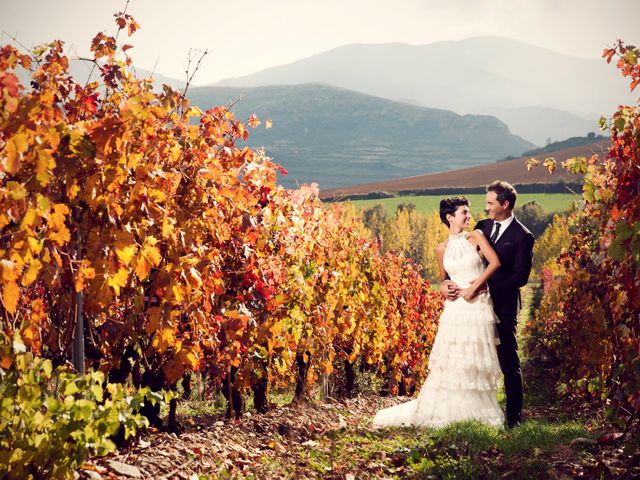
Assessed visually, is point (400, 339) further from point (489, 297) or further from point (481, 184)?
point (481, 184)

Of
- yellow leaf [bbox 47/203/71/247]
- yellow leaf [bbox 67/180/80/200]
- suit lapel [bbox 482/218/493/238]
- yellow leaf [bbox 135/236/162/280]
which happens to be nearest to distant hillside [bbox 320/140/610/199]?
suit lapel [bbox 482/218/493/238]

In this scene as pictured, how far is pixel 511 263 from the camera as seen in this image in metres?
7.77

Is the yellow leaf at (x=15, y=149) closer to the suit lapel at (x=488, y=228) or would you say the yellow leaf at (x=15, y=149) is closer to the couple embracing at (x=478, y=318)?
the couple embracing at (x=478, y=318)

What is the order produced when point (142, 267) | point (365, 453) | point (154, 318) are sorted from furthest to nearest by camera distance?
point (365, 453) → point (154, 318) → point (142, 267)

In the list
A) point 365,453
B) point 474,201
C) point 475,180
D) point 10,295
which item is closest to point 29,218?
point 10,295

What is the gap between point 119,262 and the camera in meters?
4.69

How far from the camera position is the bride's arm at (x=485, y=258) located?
7746mm

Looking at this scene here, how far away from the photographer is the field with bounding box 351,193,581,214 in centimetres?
10319

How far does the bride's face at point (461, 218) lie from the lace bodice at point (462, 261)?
107 mm

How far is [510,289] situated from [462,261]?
0.61m

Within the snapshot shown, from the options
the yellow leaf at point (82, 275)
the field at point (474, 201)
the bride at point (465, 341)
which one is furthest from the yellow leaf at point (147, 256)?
the field at point (474, 201)

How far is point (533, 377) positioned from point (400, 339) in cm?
661

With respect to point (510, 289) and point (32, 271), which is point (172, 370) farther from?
point (510, 289)

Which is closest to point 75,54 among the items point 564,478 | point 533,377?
point 564,478
